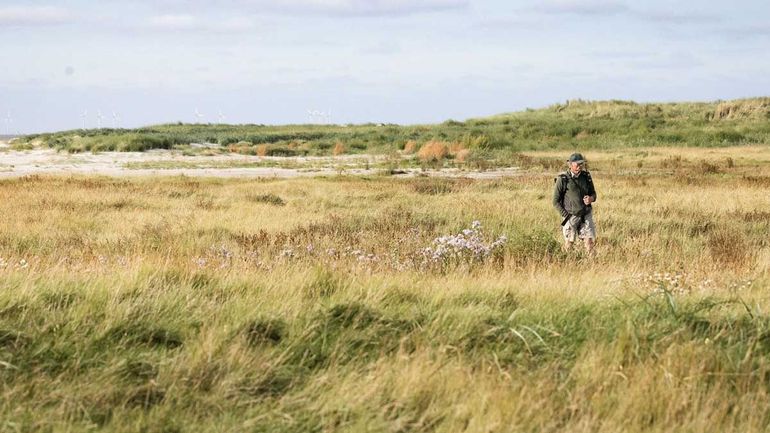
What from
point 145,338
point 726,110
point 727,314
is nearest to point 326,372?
point 145,338

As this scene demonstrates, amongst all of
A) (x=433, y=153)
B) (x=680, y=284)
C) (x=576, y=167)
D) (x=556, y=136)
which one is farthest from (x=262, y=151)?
(x=680, y=284)

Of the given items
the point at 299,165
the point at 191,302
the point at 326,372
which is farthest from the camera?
the point at 299,165

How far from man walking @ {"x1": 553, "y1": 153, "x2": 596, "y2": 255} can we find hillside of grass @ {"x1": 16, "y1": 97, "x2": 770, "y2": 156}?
34.9 meters

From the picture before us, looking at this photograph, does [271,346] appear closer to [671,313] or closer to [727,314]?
[671,313]

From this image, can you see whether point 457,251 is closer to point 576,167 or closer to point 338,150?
point 576,167

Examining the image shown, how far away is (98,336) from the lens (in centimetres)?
536

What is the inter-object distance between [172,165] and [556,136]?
31.1m

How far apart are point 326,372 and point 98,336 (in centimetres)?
154

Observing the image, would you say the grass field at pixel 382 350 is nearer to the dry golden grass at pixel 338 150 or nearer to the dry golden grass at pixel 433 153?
the dry golden grass at pixel 433 153

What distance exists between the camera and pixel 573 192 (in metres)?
12.3

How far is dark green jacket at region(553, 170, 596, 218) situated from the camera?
A: 40.2ft

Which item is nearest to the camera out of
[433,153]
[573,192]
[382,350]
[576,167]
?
[382,350]

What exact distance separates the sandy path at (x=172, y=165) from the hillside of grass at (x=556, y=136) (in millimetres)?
3747

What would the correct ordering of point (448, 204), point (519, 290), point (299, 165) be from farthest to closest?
point (299, 165) < point (448, 204) < point (519, 290)
